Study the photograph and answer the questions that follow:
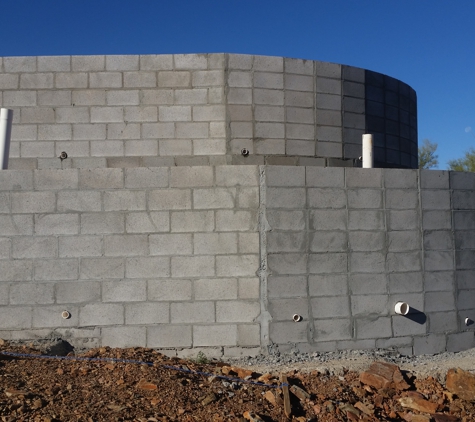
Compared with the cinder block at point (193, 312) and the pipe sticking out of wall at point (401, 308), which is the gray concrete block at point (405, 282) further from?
the cinder block at point (193, 312)

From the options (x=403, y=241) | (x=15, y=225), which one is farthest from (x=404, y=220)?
(x=15, y=225)

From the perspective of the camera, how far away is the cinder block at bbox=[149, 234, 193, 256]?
5.96 metres

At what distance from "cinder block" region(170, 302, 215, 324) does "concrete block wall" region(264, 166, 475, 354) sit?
0.68 m

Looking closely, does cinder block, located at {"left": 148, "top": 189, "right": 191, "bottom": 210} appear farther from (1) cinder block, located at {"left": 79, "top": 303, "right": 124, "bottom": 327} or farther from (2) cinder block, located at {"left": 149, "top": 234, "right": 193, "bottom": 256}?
(1) cinder block, located at {"left": 79, "top": 303, "right": 124, "bottom": 327}

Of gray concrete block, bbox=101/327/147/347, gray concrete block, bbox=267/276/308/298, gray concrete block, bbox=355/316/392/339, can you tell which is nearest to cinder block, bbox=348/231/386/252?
gray concrete block, bbox=267/276/308/298

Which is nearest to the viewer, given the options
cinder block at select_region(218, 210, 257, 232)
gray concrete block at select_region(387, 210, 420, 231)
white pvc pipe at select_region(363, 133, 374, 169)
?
cinder block at select_region(218, 210, 257, 232)

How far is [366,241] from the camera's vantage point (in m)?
6.25

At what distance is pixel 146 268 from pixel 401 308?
9.59 ft

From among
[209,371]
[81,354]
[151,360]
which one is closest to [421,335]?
[209,371]

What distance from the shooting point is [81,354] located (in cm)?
577

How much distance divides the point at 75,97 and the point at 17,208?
2154 mm

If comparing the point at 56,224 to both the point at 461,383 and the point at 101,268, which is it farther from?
the point at 461,383

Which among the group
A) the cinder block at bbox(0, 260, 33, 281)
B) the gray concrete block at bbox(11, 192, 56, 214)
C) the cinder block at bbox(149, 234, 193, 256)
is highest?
the gray concrete block at bbox(11, 192, 56, 214)

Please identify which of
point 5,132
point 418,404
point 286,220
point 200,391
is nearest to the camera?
point 200,391
